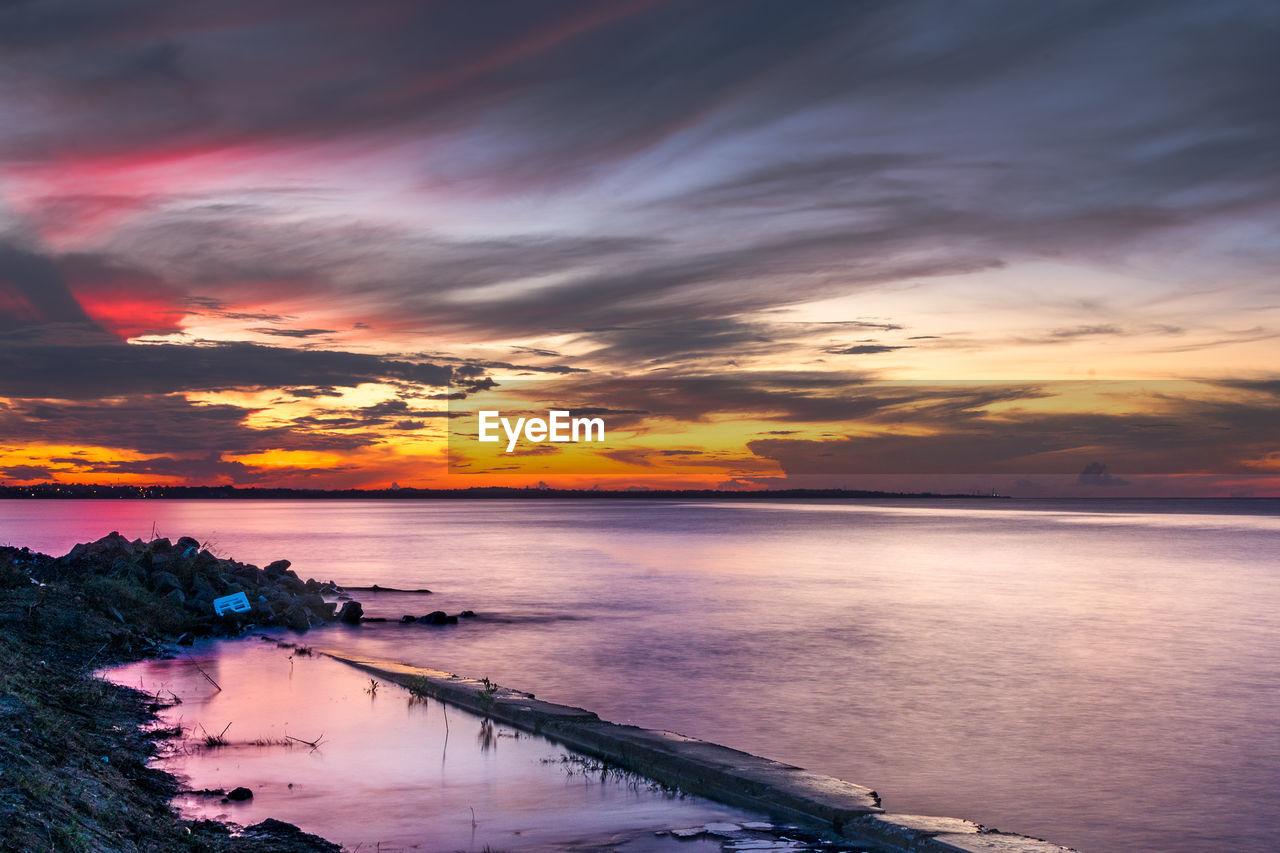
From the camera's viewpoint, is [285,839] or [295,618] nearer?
[285,839]

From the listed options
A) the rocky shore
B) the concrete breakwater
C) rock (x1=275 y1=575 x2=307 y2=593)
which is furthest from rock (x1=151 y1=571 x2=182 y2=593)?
the concrete breakwater

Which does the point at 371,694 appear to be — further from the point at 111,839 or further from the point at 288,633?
the point at 288,633

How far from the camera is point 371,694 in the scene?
1653 centimetres

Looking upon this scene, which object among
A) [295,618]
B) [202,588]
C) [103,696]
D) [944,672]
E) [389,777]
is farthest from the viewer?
[295,618]

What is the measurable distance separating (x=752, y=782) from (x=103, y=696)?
9.53 m

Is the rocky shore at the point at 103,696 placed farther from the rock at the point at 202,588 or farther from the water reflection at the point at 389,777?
the water reflection at the point at 389,777

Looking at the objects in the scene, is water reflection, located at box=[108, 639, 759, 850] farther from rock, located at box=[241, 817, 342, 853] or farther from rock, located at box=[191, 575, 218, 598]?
rock, located at box=[191, 575, 218, 598]

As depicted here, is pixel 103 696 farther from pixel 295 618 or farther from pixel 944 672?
pixel 944 672

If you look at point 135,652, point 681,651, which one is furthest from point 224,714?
point 681,651

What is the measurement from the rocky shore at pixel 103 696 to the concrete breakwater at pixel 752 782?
435cm

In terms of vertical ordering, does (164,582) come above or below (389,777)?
above

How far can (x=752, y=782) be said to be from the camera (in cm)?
1098

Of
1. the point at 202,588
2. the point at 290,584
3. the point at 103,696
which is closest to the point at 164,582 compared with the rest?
the point at 202,588

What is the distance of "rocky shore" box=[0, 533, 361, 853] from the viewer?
24.5 feet
